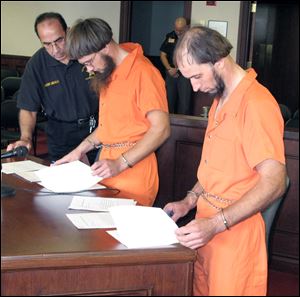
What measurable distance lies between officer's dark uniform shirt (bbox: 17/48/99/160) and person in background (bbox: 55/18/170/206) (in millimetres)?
485

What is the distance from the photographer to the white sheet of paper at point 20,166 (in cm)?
243

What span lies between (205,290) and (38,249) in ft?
1.96

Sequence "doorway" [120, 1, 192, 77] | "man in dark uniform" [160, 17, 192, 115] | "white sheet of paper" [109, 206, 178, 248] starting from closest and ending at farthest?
"white sheet of paper" [109, 206, 178, 248] < "man in dark uniform" [160, 17, 192, 115] < "doorway" [120, 1, 192, 77]

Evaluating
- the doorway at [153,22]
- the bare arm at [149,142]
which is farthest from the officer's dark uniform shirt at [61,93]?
the doorway at [153,22]

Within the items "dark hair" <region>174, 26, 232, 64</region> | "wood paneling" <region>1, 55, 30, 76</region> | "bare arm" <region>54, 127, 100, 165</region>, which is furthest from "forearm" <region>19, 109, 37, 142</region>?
"wood paneling" <region>1, 55, 30, 76</region>

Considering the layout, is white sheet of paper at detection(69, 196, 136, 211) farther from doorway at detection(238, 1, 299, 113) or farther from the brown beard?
doorway at detection(238, 1, 299, 113)

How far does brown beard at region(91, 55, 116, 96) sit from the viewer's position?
2.19m

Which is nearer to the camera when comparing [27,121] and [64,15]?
[27,121]

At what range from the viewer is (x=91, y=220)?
174cm

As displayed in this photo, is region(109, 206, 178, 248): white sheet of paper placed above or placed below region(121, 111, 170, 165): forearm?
below

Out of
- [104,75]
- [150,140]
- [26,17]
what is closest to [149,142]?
[150,140]

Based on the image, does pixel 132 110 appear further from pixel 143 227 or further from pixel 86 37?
pixel 143 227

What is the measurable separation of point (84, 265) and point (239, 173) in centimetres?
56

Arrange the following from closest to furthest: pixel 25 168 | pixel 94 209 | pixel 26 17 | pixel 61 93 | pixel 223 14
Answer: pixel 94 209
pixel 25 168
pixel 61 93
pixel 223 14
pixel 26 17
